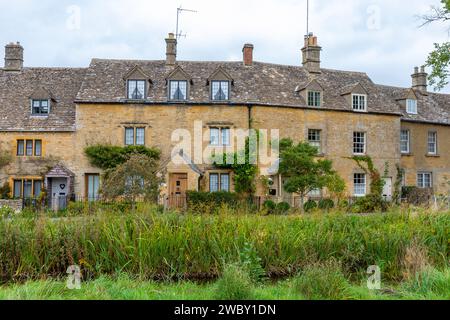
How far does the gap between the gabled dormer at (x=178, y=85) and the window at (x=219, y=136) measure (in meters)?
2.89

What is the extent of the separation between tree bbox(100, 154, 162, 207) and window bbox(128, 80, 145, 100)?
23.8 feet

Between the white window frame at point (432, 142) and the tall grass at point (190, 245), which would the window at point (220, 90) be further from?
the tall grass at point (190, 245)

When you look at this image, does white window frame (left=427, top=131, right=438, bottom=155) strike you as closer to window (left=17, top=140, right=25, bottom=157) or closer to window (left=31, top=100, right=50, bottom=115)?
window (left=31, top=100, right=50, bottom=115)

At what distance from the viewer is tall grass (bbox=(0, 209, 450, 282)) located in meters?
8.41

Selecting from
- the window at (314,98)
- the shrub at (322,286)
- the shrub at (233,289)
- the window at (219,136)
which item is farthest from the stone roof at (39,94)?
the shrub at (322,286)

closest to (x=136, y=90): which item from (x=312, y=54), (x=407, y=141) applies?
(x=312, y=54)

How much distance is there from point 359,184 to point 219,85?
1243cm

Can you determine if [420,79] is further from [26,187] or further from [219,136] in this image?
[26,187]

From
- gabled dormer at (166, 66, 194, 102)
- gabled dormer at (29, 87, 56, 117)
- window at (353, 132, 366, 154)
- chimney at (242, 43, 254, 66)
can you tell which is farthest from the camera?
chimney at (242, 43, 254, 66)

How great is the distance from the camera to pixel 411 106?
34.4 meters

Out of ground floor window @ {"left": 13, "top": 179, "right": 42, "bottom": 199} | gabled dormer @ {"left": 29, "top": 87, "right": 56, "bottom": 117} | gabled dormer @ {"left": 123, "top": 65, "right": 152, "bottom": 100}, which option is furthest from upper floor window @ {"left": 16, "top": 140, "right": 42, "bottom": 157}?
gabled dormer @ {"left": 123, "top": 65, "right": 152, "bottom": 100}

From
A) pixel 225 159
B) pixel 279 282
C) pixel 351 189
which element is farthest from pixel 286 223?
pixel 351 189

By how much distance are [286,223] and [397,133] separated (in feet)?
82.3

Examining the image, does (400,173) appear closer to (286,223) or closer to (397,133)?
(397,133)
